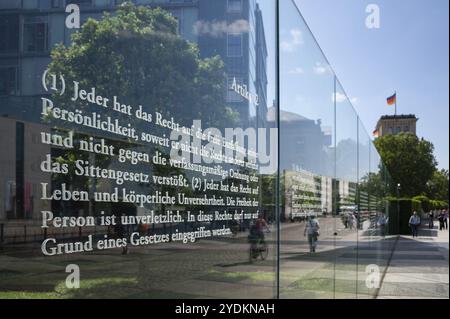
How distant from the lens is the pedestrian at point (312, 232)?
4.51m

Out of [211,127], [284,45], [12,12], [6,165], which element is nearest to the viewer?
[6,165]

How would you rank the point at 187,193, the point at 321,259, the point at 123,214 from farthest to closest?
the point at 321,259, the point at 187,193, the point at 123,214

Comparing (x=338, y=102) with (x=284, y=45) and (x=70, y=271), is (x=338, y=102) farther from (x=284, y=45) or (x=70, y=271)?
(x=70, y=271)

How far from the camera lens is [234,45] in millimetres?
3162

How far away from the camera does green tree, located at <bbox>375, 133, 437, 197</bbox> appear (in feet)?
187

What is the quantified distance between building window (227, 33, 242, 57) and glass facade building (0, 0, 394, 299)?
13mm

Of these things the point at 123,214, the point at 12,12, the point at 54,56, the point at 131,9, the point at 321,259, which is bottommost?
the point at 321,259

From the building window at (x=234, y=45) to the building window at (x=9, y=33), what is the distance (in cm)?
150

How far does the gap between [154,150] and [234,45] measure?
106 centimetres

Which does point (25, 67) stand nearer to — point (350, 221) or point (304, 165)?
point (304, 165)

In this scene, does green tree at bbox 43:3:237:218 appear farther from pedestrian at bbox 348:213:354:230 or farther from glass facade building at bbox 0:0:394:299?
pedestrian at bbox 348:213:354:230

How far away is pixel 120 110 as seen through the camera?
221 cm

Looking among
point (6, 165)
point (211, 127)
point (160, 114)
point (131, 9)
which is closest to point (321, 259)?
point (211, 127)

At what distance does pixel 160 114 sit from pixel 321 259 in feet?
9.68
